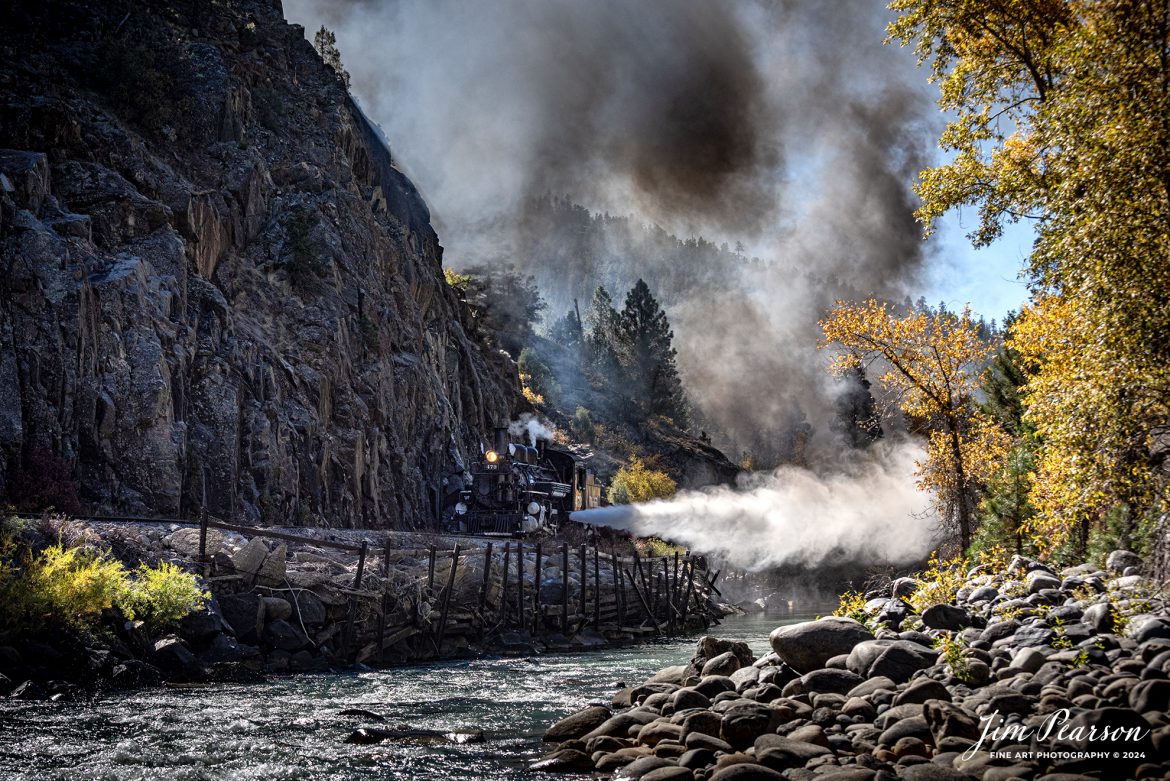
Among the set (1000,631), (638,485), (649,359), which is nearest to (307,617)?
(1000,631)

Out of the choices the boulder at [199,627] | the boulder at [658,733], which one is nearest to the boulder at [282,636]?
the boulder at [199,627]

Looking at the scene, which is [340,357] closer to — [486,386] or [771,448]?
[486,386]

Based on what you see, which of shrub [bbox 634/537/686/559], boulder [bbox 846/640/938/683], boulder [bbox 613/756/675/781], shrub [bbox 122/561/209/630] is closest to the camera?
boulder [bbox 613/756/675/781]

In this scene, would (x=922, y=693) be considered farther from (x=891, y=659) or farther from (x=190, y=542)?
(x=190, y=542)

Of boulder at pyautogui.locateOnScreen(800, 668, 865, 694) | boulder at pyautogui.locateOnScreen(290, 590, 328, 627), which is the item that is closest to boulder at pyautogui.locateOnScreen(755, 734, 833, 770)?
boulder at pyautogui.locateOnScreen(800, 668, 865, 694)

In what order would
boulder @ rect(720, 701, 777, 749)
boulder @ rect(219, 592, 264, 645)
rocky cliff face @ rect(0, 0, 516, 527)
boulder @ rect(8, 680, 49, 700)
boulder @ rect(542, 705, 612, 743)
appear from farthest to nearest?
rocky cliff face @ rect(0, 0, 516, 527)
boulder @ rect(219, 592, 264, 645)
boulder @ rect(8, 680, 49, 700)
boulder @ rect(542, 705, 612, 743)
boulder @ rect(720, 701, 777, 749)

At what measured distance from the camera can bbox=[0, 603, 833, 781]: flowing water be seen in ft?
35.7

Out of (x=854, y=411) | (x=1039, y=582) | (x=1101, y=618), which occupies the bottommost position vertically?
(x=1101, y=618)

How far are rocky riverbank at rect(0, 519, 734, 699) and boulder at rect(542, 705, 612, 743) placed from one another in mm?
9981

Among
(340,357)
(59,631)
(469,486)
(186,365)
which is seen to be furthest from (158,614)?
(469,486)

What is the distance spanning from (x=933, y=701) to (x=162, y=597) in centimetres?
1732

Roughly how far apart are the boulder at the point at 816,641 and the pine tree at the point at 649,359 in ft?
291

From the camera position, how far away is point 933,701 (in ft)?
31.4

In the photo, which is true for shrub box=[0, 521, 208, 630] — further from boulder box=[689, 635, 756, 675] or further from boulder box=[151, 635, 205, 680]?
boulder box=[689, 635, 756, 675]
